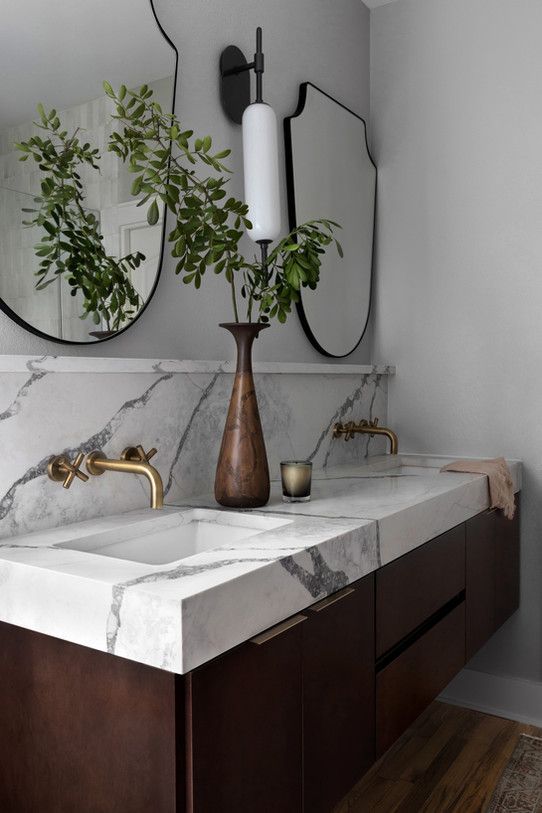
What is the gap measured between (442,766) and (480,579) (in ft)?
1.92

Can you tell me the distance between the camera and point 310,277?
156 centimetres

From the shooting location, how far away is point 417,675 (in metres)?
1.54

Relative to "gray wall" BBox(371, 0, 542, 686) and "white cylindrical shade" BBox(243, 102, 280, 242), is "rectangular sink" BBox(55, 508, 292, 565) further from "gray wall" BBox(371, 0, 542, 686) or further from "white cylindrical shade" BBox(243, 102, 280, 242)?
"gray wall" BBox(371, 0, 542, 686)

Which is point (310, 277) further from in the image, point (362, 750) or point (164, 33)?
point (362, 750)

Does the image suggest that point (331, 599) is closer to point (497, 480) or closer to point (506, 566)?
point (497, 480)

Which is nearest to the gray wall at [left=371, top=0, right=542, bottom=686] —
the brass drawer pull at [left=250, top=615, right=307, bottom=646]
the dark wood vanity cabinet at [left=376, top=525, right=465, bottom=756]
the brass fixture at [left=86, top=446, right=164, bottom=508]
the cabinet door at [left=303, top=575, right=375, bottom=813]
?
the dark wood vanity cabinet at [left=376, top=525, right=465, bottom=756]

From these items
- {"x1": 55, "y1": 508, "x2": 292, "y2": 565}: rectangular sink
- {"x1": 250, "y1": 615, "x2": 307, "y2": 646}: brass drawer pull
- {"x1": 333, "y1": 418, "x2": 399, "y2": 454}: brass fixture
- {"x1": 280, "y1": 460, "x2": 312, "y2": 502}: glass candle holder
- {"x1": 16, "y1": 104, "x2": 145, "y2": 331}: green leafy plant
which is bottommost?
{"x1": 250, "y1": 615, "x2": 307, "y2": 646}: brass drawer pull

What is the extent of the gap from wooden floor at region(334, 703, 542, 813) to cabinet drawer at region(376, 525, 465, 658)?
0.60 meters

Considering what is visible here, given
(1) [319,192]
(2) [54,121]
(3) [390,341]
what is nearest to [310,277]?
(2) [54,121]

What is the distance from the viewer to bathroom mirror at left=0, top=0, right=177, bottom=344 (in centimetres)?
125

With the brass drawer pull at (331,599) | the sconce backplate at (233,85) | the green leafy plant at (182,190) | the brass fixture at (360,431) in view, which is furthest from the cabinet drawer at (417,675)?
the sconce backplate at (233,85)

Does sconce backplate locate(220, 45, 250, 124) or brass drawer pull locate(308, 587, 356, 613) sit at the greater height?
sconce backplate locate(220, 45, 250, 124)

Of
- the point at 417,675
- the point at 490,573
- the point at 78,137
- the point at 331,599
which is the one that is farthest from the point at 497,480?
the point at 78,137

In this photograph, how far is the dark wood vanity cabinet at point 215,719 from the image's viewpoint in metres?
0.90
